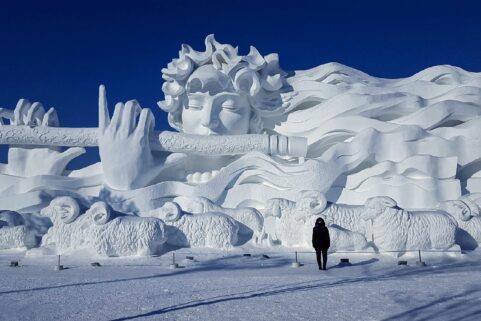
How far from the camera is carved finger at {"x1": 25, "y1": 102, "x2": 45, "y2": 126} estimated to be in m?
14.6

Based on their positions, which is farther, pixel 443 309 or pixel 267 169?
pixel 267 169

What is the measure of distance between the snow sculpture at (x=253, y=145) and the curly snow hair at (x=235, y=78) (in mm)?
35

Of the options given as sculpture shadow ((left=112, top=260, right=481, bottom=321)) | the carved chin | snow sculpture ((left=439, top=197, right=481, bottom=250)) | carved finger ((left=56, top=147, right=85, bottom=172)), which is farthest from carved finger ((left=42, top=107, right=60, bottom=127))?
snow sculpture ((left=439, top=197, right=481, bottom=250))

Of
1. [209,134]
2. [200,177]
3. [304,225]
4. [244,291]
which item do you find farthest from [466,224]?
[209,134]

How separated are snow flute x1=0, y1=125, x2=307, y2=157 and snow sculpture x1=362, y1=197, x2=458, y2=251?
462 centimetres

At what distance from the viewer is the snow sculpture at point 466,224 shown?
34.6ft

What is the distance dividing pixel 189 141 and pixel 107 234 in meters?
5.05

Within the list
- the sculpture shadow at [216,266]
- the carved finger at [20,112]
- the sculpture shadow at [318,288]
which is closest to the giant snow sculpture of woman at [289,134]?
the carved finger at [20,112]

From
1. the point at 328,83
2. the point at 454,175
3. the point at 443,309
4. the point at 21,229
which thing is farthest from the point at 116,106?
the point at 443,309

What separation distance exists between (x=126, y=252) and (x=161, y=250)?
2.73 feet

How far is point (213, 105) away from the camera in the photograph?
14750mm

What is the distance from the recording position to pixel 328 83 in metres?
15.9

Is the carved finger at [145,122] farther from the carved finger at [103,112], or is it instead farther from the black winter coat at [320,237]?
the black winter coat at [320,237]

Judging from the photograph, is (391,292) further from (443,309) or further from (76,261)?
(76,261)
